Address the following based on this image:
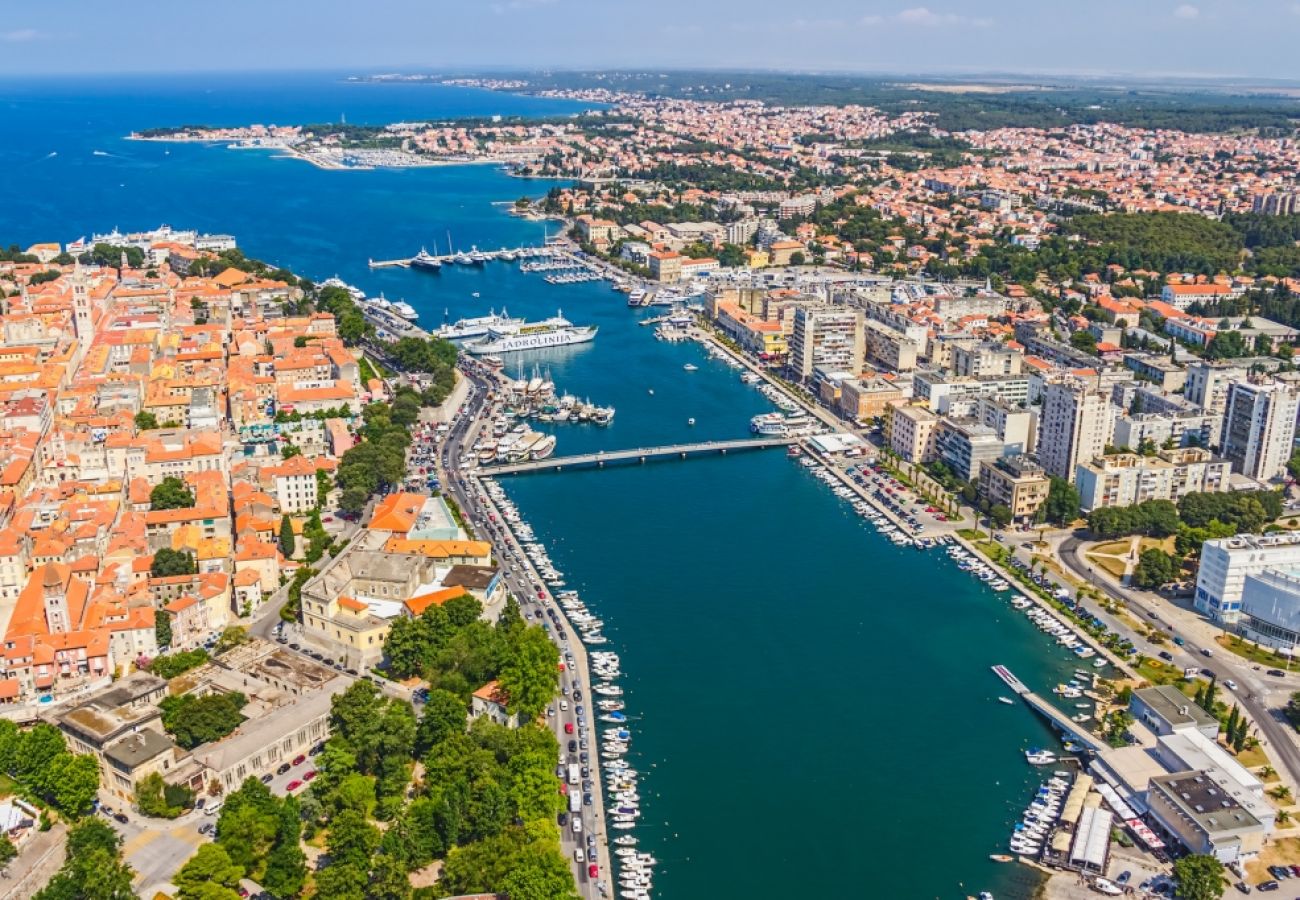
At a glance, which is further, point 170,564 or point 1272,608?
point 170,564

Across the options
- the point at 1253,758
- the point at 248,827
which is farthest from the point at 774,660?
the point at 248,827

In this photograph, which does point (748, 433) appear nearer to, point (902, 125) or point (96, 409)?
point (96, 409)

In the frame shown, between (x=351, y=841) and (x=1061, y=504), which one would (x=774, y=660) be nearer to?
(x=351, y=841)

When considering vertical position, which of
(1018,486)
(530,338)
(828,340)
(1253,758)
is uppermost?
(828,340)

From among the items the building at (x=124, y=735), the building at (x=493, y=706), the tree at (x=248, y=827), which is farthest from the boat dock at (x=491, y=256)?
the tree at (x=248, y=827)

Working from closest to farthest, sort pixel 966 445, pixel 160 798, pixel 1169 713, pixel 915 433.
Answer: pixel 160 798
pixel 1169 713
pixel 966 445
pixel 915 433

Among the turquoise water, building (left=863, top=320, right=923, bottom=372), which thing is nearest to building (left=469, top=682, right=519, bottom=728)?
the turquoise water

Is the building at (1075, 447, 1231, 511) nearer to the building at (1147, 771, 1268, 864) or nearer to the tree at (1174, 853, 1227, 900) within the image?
the building at (1147, 771, 1268, 864)

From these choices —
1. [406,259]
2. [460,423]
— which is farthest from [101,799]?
[406,259]
